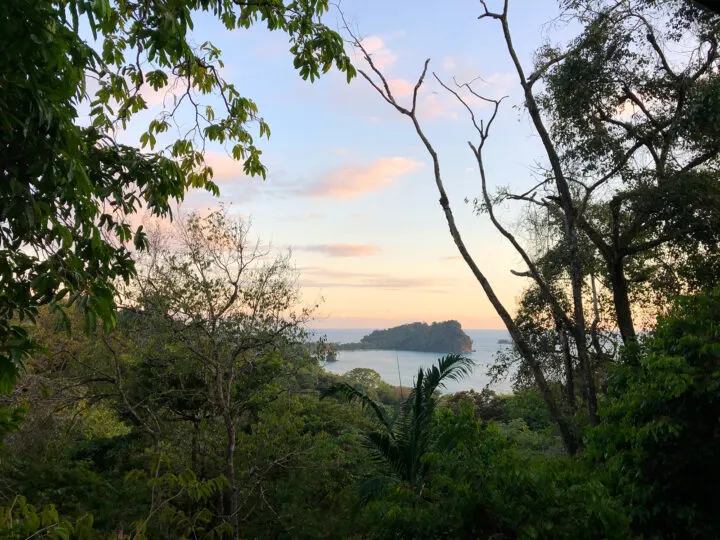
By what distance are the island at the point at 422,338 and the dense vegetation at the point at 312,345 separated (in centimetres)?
3250

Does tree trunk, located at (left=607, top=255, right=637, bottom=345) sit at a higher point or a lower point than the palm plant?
higher

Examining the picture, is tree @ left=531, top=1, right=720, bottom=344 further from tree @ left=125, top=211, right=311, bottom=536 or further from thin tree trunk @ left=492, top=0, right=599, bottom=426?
tree @ left=125, top=211, right=311, bottom=536

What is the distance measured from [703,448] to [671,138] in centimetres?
661

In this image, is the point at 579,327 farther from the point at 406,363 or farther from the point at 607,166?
the point at 406,363

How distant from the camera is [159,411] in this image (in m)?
9.45

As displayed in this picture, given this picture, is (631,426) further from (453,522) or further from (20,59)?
(20,59)

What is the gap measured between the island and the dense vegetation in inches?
1280

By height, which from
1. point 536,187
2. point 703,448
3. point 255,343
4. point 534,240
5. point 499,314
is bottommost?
point 703,448

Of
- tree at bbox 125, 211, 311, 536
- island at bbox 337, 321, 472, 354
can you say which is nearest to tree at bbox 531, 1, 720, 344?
tree at bbox 125, 211, 311, 536

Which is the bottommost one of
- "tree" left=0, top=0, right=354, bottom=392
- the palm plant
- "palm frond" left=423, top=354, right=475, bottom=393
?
the palm plant

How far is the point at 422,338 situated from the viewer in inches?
2045

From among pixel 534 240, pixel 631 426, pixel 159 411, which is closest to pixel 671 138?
pixel 534 240

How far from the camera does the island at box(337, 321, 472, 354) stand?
160ft

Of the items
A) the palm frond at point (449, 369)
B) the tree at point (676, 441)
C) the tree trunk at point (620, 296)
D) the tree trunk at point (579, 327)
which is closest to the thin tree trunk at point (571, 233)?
the tree trunk at point (579, 327)
